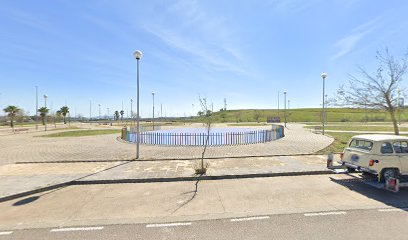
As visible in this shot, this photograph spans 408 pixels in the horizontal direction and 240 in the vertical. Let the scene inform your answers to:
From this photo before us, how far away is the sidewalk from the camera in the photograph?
7.72 meters

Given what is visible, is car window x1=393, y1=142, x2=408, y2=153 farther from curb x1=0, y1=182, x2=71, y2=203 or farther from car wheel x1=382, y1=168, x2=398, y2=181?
curb x1=0, y1=182, x2=71, y2=203

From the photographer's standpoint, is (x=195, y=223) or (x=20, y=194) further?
(x=20, y=194)

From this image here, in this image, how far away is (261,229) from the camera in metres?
4.61

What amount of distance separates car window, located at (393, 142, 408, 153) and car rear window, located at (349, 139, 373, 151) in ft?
2.26

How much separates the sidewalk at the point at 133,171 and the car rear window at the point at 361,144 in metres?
1.67

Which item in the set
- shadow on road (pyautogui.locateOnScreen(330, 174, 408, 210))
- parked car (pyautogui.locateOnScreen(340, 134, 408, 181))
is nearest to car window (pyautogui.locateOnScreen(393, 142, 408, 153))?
parked car (pyautogui.locateOnScreen(340, 134, 408, 181))

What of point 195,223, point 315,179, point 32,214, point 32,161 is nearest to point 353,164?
point 315,179

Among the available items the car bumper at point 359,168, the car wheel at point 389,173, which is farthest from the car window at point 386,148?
the car bumper at point 359,168

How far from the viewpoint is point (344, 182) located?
7.82 metres

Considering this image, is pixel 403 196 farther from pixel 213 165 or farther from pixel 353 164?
pixel 213 165

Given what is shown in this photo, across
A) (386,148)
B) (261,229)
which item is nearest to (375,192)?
(386,148)

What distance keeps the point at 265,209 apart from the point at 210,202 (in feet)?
4.86

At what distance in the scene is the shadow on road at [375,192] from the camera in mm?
5939

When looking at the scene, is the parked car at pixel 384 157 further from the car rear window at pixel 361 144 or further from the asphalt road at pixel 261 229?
the asphalt road at pixel 261 229
